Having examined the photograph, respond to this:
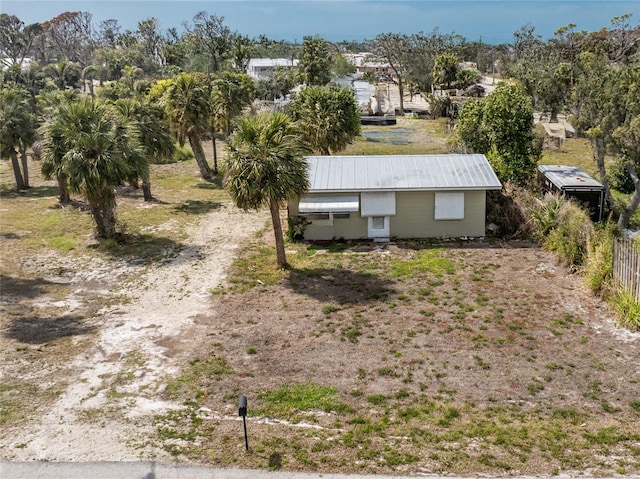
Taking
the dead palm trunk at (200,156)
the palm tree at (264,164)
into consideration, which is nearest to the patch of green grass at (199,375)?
the palm tree at (264,164)

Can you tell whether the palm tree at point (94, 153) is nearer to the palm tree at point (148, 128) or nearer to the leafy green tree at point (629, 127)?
the palm tree at point (148, 128)

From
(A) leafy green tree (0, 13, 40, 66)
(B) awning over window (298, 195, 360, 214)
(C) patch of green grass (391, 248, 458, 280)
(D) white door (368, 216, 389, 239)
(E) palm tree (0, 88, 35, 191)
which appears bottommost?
(C) patch of green grass (391, 248, 458, 280)

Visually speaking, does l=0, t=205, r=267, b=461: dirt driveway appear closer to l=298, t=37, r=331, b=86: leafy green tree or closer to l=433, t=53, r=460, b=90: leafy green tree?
l=298, t=37, r=331, b=86: leafy green tree

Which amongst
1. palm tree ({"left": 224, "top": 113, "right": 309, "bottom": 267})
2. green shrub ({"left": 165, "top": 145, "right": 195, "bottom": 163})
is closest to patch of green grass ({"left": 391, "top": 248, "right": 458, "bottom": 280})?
palm tree ({"left": 224, "top": 113, "right": 309, "bottom": 267})

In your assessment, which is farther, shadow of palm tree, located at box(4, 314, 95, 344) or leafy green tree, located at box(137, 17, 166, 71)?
leafy green tree, located at box(137, 17, 166, 71)

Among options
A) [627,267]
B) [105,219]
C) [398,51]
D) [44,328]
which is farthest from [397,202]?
[398,51]

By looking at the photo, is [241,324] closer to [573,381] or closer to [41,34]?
[573,381]

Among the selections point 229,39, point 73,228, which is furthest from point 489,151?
point 229,39
